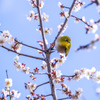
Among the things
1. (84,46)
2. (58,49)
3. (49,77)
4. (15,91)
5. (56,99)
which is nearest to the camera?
(84,46)

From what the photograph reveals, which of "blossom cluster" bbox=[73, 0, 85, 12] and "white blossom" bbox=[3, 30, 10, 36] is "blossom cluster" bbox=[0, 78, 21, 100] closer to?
"white blossom" bbox=[3, 30, 10, 36]

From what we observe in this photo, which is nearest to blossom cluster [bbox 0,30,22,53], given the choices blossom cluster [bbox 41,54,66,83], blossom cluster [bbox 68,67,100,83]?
blossom cluster [bbox 41,54,66,83]

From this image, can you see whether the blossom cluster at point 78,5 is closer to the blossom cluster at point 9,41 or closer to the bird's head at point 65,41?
the bird's head at point 65,41

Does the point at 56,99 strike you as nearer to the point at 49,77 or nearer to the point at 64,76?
the point at 49,77

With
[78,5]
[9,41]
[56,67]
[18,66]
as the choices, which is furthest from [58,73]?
[78,5]

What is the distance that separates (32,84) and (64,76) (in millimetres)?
984

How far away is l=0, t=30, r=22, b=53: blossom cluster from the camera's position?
4.62 m

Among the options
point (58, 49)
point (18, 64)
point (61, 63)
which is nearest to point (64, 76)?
point (61, 63)

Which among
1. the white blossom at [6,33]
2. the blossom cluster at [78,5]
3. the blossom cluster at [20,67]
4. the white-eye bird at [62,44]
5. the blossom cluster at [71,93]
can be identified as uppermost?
the blossom cluster at [78,5]

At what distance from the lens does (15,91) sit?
4.54m

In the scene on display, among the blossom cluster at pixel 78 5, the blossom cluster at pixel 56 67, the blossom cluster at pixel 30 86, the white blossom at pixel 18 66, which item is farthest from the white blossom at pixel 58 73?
the blossom cluster at pixel 78 5

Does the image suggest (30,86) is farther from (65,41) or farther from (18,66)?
(65,41)

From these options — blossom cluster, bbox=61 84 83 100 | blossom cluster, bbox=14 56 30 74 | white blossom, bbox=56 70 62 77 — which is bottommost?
blossom cluster, bbox=61 84 83 100

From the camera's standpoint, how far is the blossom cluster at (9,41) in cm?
462
